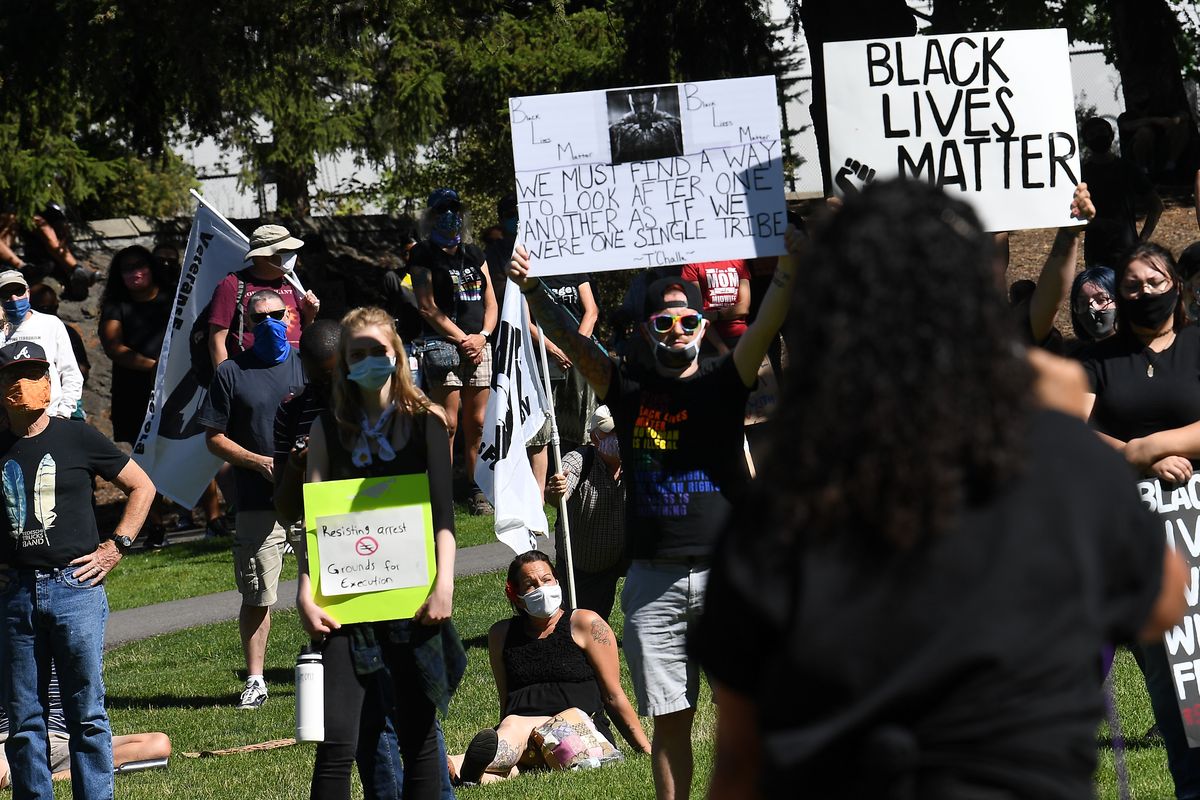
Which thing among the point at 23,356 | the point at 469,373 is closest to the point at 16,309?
the point at 469,373

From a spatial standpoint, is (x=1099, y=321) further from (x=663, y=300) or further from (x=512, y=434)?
(x=512, y=434)

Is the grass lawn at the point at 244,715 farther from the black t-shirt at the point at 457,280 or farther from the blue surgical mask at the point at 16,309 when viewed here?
the blue surgical mask at the point at 16,309

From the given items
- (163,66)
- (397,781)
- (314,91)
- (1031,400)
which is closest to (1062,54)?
(397,781)

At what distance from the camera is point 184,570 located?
13430 millimetres

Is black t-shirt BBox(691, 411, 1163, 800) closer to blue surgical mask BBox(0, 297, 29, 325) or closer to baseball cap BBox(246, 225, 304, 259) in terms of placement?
baseball cap BBox(246, 225, 304, 259)

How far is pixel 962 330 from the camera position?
6.96ft

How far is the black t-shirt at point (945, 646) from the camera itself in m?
2.10

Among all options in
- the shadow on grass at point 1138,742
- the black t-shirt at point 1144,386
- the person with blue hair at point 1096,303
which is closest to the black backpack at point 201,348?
the person with blue hair at point 1096,303

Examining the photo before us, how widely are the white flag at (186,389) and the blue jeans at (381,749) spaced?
4.12m

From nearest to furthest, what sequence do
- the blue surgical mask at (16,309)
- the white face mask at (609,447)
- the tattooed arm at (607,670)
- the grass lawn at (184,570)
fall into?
the tattooed arm at (607,670), the white face mask at (609,447), the blue surgical mask at (16,309), the grass lawn at (184,570)

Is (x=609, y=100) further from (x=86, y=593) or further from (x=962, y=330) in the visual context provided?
(x=962, y=330)

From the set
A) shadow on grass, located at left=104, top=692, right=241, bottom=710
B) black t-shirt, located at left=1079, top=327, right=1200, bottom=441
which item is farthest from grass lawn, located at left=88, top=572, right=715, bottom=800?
black t-shirt, located at left=1079, top=327, right=1200, bottom=441

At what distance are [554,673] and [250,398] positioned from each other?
2.21m

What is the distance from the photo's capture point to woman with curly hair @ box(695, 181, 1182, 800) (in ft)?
6.88
